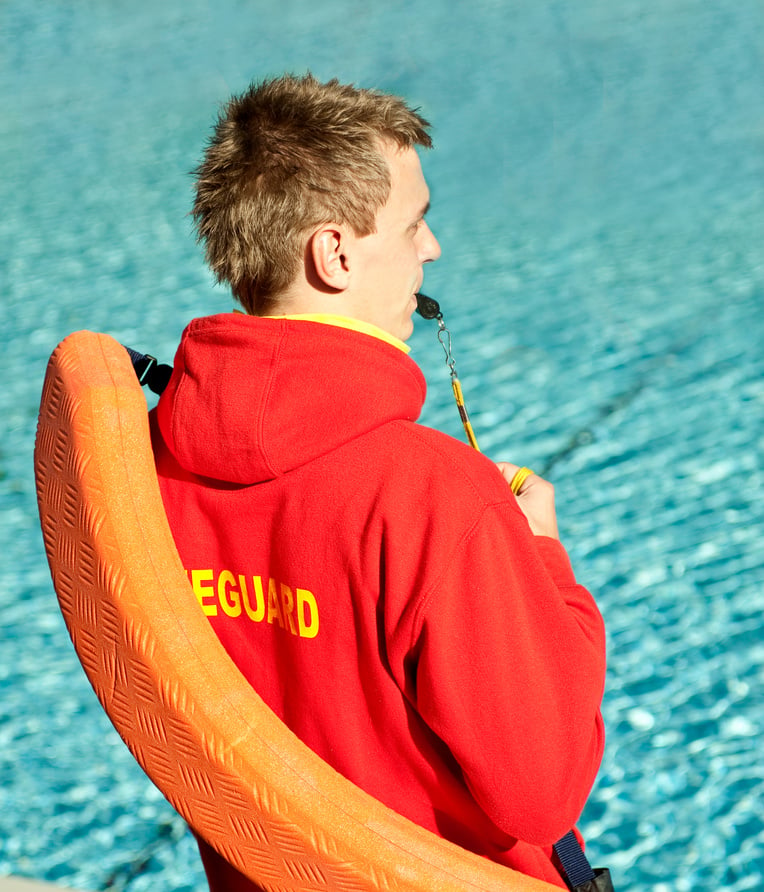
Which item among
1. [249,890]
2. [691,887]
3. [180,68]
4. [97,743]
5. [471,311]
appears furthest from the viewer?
[180,68]

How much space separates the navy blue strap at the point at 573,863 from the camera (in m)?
1.50

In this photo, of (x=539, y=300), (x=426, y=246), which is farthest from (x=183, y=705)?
(x=539, y=300)

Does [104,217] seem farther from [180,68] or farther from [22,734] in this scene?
[22,734]

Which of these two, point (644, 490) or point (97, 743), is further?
point (644, 490)

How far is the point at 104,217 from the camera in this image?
25.4 ft

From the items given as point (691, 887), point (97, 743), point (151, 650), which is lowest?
point (691, 887)

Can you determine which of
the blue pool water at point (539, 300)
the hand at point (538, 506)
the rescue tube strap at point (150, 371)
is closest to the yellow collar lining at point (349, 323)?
the hand at point (538, 506)

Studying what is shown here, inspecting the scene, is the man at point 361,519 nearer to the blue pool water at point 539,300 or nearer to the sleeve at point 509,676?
the sleeve at point 509,676

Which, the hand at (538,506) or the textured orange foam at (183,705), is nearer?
the textured orange foam at (183,705)

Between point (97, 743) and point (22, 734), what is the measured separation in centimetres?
27

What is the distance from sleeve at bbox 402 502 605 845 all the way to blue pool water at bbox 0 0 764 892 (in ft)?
7.07

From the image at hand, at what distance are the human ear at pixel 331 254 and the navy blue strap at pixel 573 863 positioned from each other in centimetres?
83

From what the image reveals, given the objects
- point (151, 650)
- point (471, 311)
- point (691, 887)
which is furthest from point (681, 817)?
point (471, 311)

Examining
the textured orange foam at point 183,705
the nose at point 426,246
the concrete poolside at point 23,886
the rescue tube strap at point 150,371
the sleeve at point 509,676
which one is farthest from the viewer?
the concrete poolside at point 23,886
